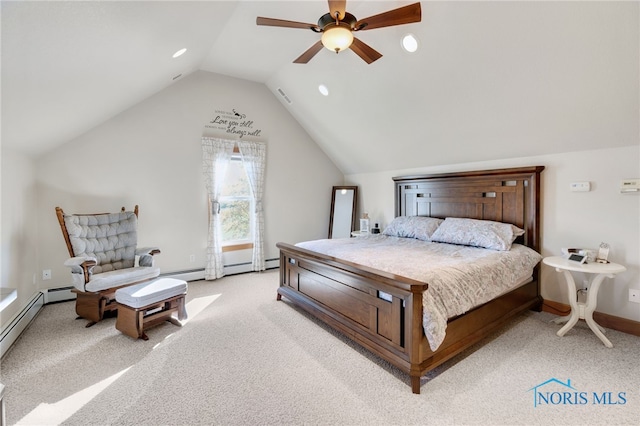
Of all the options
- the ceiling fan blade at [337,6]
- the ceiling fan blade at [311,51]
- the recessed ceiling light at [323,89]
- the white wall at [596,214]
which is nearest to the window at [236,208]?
the recessed ceiling light at [323,89]

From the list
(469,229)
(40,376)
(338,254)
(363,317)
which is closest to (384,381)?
(363,317)

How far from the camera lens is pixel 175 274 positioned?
4477 millimetres

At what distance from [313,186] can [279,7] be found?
10.7 ft

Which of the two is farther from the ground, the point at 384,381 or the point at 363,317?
the point at 363,317

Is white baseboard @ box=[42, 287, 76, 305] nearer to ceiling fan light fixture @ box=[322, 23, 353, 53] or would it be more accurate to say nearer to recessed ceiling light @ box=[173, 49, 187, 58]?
recessed ceiling light @ box=[173, 49, 187, 58]

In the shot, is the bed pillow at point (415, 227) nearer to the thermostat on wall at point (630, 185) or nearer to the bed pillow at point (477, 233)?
the bed pillow at point (477, 233)

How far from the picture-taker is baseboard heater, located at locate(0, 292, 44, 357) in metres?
2.45

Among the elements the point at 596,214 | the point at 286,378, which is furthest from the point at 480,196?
the point at 286,378

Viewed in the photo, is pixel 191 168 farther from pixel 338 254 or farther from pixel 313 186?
pixel 338 254

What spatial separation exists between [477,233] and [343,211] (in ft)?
9.23

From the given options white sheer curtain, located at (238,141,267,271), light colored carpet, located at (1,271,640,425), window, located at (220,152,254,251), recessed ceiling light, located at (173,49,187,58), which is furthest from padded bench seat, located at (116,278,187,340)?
recessed ceiling light, located at (173,49,187,58)

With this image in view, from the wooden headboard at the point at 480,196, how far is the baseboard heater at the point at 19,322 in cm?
480

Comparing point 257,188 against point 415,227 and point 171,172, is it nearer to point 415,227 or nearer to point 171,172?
point 171,172

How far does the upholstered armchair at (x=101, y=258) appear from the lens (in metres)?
3.02
